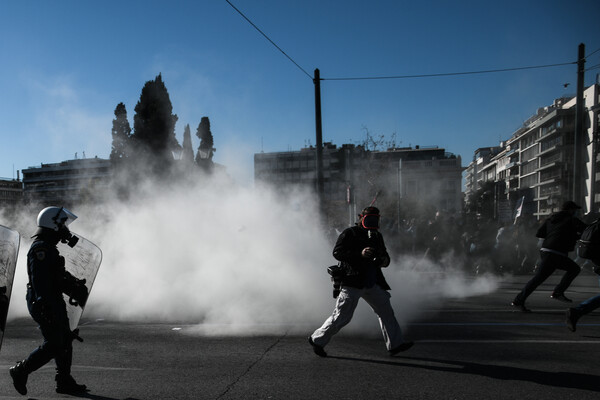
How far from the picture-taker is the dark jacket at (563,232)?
22.5ft

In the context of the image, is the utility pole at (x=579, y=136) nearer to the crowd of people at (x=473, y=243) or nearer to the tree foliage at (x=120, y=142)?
the crowd of people at (x=473, y=243)

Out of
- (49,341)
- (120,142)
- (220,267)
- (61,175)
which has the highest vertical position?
(120,142)

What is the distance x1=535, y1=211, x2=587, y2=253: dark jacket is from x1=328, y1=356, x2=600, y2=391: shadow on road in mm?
3321

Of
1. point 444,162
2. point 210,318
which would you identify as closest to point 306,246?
point 210,318

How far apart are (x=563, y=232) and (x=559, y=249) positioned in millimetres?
268

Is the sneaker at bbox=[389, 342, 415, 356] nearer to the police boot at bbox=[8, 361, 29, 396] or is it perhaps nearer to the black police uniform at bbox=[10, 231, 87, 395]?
the black police uniform at bbox=[10, 231, 87, 395]

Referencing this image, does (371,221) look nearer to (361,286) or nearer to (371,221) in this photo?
(371,221)

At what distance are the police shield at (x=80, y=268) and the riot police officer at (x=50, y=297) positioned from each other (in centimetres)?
6

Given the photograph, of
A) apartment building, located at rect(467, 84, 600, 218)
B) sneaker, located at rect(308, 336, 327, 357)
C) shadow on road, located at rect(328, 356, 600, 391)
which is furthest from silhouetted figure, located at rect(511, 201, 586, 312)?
apartment building, located at rect(467, 84, 600, 218)

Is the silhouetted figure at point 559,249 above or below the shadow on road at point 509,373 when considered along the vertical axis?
above

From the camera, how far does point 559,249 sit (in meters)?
6.86

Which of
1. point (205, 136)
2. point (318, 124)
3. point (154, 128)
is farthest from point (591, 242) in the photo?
point (205, 136)

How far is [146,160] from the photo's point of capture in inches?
1442

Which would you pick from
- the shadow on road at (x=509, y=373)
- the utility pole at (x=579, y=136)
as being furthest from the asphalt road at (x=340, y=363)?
the utility pole at (x=579, y=136)
